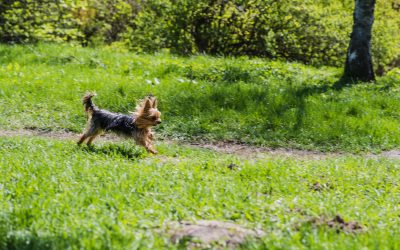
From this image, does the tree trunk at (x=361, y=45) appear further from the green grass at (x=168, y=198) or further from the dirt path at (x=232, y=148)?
the green grass at (x=168, y=198)

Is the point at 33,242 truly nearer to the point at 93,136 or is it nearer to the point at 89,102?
the point at 93,136

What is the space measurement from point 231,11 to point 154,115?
30.1ft

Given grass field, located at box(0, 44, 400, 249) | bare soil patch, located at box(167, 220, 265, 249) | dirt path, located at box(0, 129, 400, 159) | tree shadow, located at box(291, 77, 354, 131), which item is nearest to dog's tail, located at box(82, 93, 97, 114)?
grass field, located at box(0, 44, 400, 249)

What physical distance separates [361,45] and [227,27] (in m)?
5.22

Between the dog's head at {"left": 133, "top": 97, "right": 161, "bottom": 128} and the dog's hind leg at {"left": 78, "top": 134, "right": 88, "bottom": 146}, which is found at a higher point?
the dog's head at {"left": 133, "top": 97, "right": 161, "bottom": 128}

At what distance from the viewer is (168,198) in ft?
17.7

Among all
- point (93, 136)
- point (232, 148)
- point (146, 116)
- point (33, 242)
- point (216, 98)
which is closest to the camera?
point (33, 242)

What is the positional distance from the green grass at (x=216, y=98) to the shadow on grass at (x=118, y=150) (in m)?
1.89

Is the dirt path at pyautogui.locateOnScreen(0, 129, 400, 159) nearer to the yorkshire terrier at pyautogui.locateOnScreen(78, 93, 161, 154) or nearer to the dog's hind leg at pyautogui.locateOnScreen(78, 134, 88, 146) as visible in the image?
the dog's hind leg at pyautogui.locateOnScreen(78, 134, 88, 146)

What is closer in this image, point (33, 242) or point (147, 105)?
point (33, 242)

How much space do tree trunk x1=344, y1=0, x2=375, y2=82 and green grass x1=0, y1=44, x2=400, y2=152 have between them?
43 centimetres

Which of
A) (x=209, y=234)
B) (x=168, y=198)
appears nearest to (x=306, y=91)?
(x=168, y=198)

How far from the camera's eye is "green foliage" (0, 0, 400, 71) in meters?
16.3

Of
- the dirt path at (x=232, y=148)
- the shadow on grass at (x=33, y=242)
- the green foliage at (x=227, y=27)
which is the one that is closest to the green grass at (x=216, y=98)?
the dirt path at (x=232, y=148)
